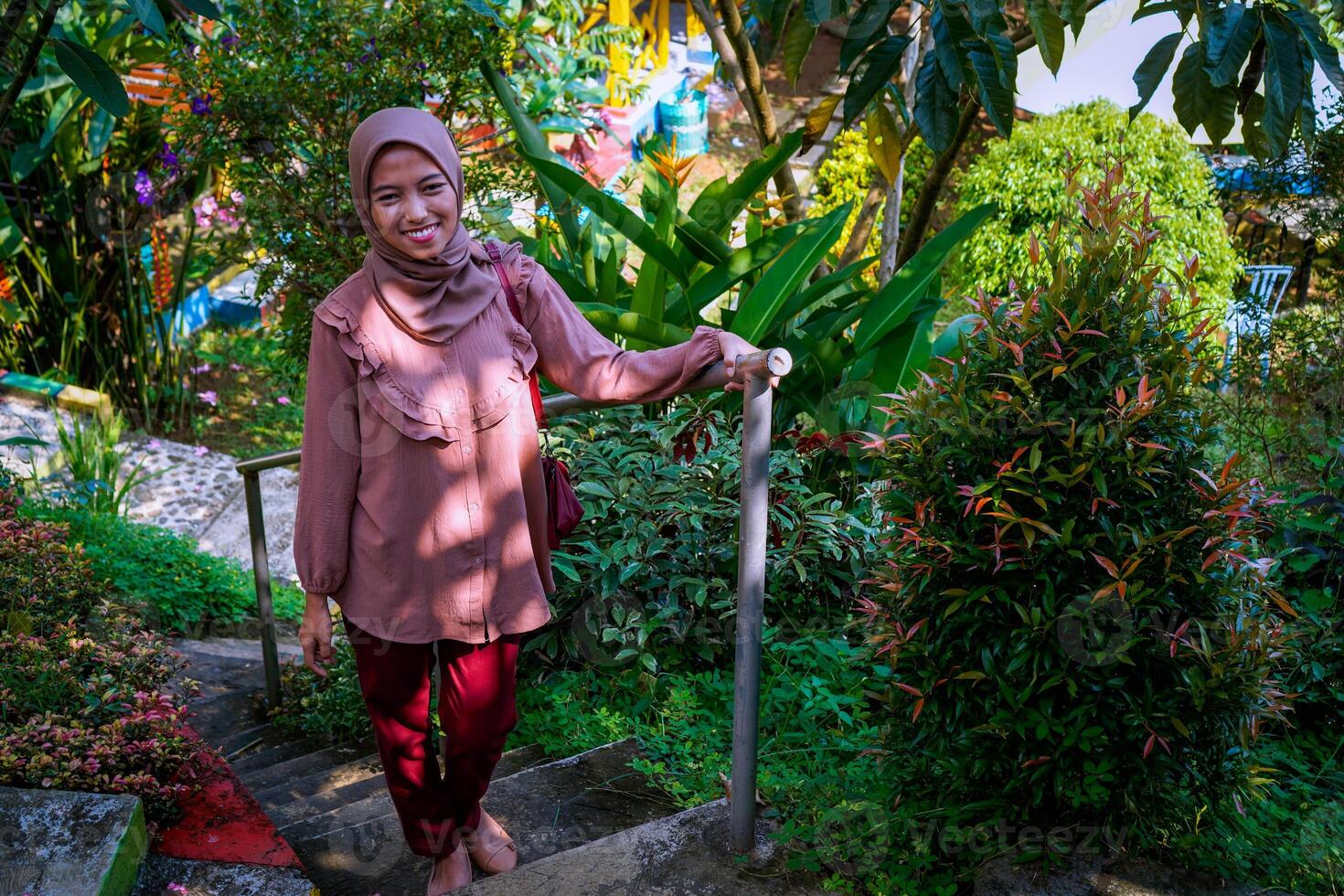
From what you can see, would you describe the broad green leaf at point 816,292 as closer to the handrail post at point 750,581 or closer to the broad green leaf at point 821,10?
the broad green leaf at point 821,10

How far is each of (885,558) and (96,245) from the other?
5809 millimetres

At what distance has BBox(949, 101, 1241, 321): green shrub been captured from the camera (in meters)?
7.06

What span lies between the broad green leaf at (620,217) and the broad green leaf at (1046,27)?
145 cm

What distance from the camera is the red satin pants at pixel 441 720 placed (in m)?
2.14

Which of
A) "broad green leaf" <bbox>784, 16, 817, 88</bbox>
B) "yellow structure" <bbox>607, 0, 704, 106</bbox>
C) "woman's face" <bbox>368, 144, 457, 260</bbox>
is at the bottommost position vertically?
"woman's face" <bbox>368, 144, 457, 260</bbox>

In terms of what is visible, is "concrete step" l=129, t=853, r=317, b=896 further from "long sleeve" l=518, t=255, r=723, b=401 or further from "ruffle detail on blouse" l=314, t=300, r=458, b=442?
"long sleeve" l=518, t=255, r=723, b=401

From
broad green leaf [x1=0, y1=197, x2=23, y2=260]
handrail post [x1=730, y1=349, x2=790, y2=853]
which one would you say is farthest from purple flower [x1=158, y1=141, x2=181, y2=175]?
handrail post [x1=730, y1=349, x2=790, y2=853]

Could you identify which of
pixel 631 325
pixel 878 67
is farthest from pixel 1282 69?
pixel 631 325

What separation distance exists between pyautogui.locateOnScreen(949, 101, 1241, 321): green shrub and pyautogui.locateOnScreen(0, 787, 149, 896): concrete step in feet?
20.0

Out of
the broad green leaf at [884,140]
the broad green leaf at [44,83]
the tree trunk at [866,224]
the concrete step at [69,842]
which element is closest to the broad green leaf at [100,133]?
the broad green leaf at [44,83]

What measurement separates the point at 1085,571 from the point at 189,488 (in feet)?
18.6

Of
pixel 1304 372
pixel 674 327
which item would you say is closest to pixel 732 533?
pixel 674 327

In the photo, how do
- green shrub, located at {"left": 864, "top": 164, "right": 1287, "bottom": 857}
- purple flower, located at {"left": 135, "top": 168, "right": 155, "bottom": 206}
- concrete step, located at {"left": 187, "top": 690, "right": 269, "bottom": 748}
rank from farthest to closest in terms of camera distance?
purple flower, located at {"left": 135, "top": 168, "right": 155, "bottom": 206}
concrete step, located at {"left": 187, "top": 690, "right": 269, "bottom": 748}
green shrub, located at {"left": 864, "top": 164, "right": 1287, "bottom": 857}

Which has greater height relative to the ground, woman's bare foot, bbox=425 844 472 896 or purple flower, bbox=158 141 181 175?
purple flower, bbox=158 141 181 175
